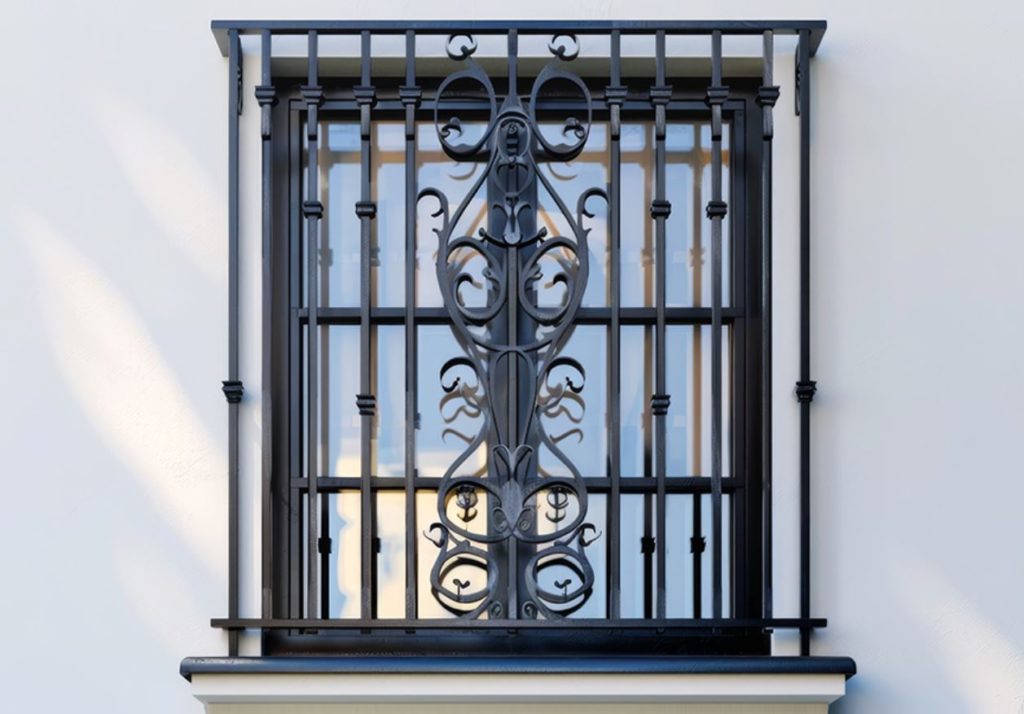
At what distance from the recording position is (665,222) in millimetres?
2771

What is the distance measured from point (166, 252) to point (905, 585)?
178 cm

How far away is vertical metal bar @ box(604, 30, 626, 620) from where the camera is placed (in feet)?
8.63

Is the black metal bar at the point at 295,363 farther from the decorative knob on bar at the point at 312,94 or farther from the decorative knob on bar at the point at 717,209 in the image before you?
the decorative knob on bar at the point at 717,209

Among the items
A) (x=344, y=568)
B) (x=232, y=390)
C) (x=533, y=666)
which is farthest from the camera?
(x=344, y=568)

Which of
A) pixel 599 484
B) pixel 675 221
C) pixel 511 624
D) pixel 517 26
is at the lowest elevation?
pixel 511 624

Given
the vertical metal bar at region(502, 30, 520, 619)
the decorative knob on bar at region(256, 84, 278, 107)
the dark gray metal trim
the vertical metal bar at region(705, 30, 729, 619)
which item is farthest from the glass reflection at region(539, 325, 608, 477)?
the decorative knob on bar at region(256, 84, 278, 107)

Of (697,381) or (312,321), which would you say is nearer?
(312,321)

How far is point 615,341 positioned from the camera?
8.75 ft

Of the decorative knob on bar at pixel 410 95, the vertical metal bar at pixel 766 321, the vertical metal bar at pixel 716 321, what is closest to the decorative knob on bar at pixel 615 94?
the vertical metal bar at pixel 716 321

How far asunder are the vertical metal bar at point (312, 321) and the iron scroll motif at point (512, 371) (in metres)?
0.26

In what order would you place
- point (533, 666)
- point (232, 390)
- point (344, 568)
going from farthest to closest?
1. point (344, 568)
2. point (232, 390)
3. point (533, 666)

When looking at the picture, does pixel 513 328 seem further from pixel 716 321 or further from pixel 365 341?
pixel 716 321

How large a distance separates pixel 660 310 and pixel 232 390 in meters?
0.95

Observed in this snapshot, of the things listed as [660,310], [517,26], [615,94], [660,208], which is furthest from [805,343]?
[517,26]
